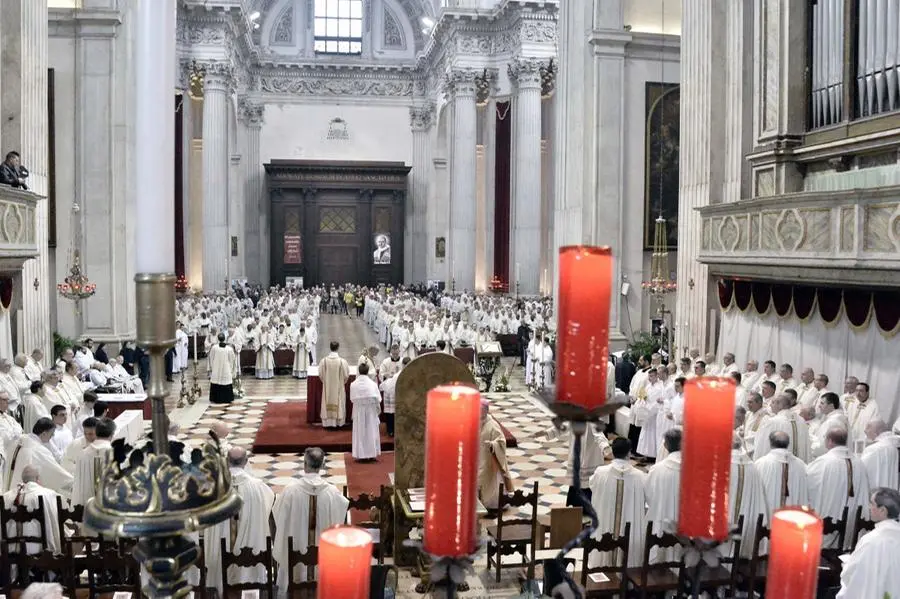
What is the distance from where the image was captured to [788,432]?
9.11 meters

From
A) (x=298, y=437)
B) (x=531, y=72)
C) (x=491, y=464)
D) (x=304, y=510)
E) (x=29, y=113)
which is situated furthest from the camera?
(x=531, y=72)

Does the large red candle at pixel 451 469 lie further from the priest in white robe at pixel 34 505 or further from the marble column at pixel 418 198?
the marble column at pixel 418 198

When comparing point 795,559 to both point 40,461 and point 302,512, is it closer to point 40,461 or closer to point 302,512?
point 302,512

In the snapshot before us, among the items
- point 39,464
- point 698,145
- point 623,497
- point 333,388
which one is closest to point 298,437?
point 333,388

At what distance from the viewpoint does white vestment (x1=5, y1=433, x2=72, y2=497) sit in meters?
8.45

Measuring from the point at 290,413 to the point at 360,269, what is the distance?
30.5 meters

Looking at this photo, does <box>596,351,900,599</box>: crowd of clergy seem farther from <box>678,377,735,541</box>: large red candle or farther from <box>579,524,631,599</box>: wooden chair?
<box>678,377,735,541</box>: large red candle

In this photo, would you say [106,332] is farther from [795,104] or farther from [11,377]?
[795,104]

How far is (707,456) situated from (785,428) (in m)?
7.90

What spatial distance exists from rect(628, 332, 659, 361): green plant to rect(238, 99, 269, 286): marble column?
31.0 m

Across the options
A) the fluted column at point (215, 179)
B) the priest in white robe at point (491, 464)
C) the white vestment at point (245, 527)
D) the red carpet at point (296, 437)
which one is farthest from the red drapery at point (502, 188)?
the white vestment at point (245, 527)

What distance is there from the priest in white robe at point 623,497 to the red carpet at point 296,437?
6779mm

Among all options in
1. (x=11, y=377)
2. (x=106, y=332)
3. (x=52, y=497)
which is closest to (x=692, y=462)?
(x=52, y=497)

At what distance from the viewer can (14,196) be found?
1252cm
